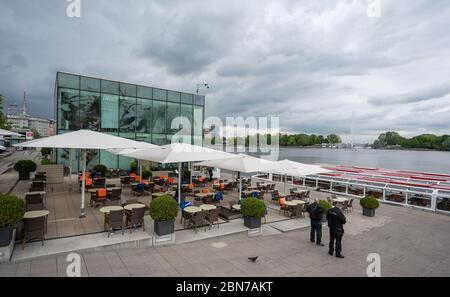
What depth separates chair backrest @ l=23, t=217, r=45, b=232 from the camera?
6.26m

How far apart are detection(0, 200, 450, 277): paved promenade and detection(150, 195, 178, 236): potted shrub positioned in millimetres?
509

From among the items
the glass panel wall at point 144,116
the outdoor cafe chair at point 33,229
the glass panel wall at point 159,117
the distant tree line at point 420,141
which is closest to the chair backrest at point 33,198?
the outdoor cafe chair at point 33,229

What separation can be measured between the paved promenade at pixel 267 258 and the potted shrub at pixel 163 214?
0.51m

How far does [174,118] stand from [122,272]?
2127 cm

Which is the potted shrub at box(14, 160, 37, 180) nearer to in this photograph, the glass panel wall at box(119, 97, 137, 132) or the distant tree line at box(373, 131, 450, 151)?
the glass panel wall at box(119, 97, 137, 132)

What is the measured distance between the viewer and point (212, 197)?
11.7 meters

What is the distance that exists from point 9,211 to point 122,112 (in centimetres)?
1848

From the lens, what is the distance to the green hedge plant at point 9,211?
17.9 ft

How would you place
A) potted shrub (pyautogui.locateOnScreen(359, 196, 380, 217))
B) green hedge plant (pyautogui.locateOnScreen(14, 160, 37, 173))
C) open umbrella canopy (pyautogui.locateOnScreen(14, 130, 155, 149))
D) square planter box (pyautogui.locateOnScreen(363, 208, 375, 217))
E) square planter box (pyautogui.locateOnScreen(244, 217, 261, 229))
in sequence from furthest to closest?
1. green hedge plant (pyautogui.locateOnScreen(14, 160, 37, 173))
2. square planter box (pyautogui.locateOnScreen(363, 208, 375, 217))
3. potted shrub (pyautogui.locateOnScreen(359, 196, 380, 217))
4. square planter box (pyautogui.locateOnScreen(244, 217, 261, 229))
5. open umbrella canopy (pyautogui.locateOnScreen(14, 130, 155, 149))

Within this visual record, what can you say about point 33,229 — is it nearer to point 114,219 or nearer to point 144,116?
point 114,219

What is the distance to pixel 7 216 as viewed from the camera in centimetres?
549

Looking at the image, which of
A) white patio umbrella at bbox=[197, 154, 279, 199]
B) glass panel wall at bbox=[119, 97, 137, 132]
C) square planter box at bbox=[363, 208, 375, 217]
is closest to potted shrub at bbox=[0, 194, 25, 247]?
white patio umbrella at bbox=[197, 154, 279, 199]

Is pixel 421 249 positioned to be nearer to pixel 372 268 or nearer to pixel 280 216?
pixel 372 268
